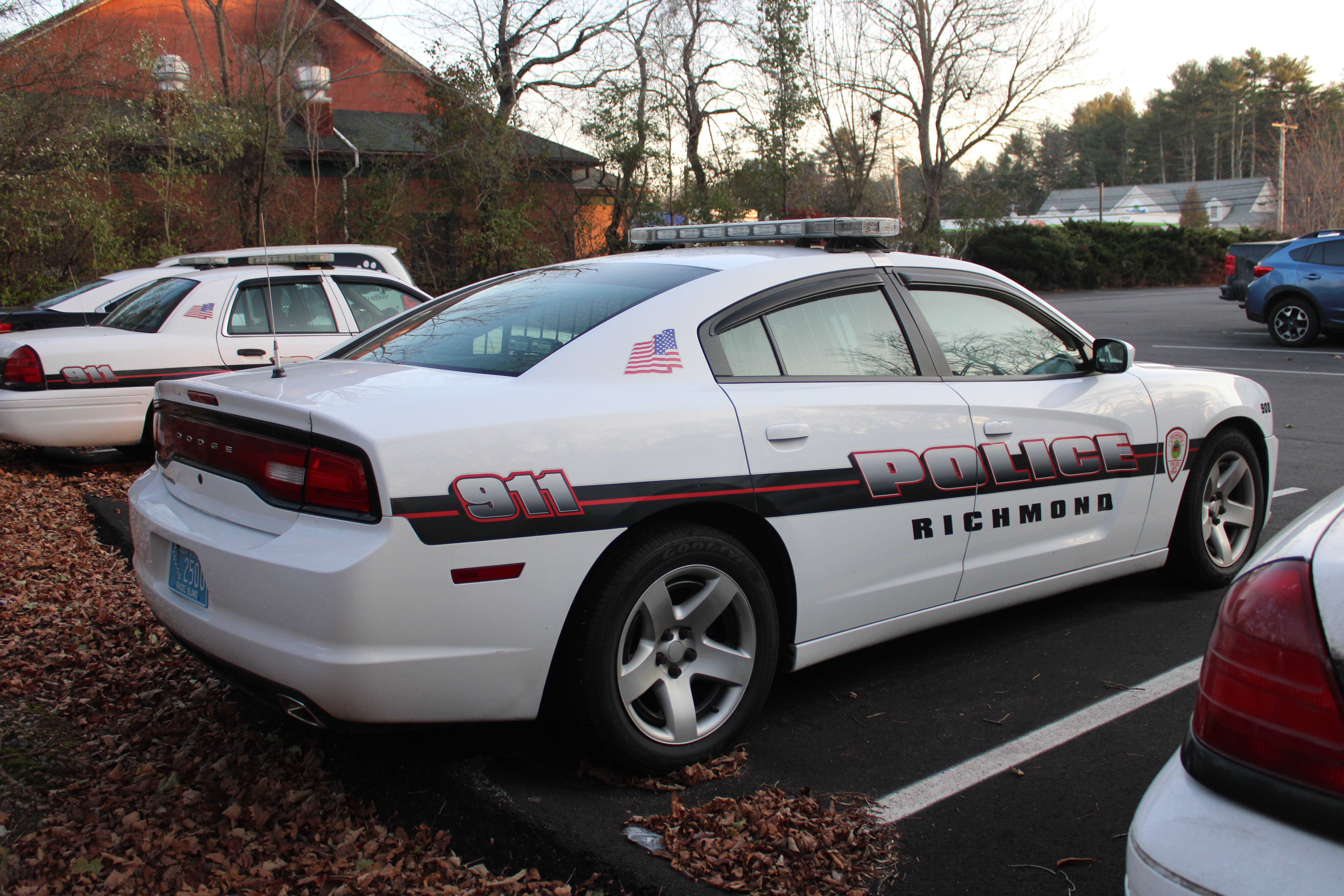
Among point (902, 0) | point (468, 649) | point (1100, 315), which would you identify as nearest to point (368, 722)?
point (468, 649)

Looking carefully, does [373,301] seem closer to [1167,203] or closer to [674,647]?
[674,647]

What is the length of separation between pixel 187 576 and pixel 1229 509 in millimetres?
4291

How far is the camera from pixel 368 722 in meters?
2.55

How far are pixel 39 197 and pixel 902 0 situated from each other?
910 inches

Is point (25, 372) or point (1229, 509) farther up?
point (25, 372)

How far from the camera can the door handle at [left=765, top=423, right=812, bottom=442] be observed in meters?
3.09

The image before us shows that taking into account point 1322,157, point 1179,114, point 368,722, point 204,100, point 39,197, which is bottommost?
point 368,722

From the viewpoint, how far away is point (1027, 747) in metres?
3.18

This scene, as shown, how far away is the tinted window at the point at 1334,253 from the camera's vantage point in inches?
580

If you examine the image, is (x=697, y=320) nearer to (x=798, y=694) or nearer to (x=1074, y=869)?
(x=798, y=694)

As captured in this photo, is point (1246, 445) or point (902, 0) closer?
point (1246, 445)

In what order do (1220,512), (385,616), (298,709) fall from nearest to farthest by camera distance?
(385,616)
(298,709)
(1220,512)

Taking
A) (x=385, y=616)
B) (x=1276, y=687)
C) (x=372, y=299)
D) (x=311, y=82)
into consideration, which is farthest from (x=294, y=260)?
(x=311, y=82)

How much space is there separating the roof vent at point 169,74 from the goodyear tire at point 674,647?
14383 mm
